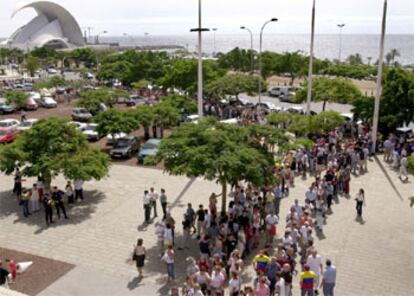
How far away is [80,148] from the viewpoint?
21391mm

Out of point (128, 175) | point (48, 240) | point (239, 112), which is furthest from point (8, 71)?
point (48, 240)

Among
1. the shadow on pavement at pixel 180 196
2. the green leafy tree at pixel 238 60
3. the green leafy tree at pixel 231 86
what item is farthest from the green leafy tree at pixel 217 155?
the green leafy tree at pixel 238 60

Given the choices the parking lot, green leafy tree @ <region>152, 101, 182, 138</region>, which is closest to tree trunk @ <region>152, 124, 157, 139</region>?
green leafy tree @ <region>152, 101, 182, 138</region>

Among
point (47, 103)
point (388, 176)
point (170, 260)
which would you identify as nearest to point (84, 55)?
point (47, 103)

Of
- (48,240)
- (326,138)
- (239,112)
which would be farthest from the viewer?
(239,112)

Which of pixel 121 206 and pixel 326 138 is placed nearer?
pixel 121 206

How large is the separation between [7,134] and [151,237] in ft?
63.5

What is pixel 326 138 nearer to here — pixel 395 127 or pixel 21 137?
pixel 395 127

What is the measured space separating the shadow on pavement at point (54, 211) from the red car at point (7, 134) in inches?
403

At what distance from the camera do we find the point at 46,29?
122125 millimetres

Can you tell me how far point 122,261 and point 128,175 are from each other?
10.4 metres

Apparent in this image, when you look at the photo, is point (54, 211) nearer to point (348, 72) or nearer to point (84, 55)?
point (348, 72)

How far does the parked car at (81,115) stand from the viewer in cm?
4000

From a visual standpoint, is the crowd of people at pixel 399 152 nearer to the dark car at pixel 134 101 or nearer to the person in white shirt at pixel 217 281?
the person in white shirt at pixel 217 281
